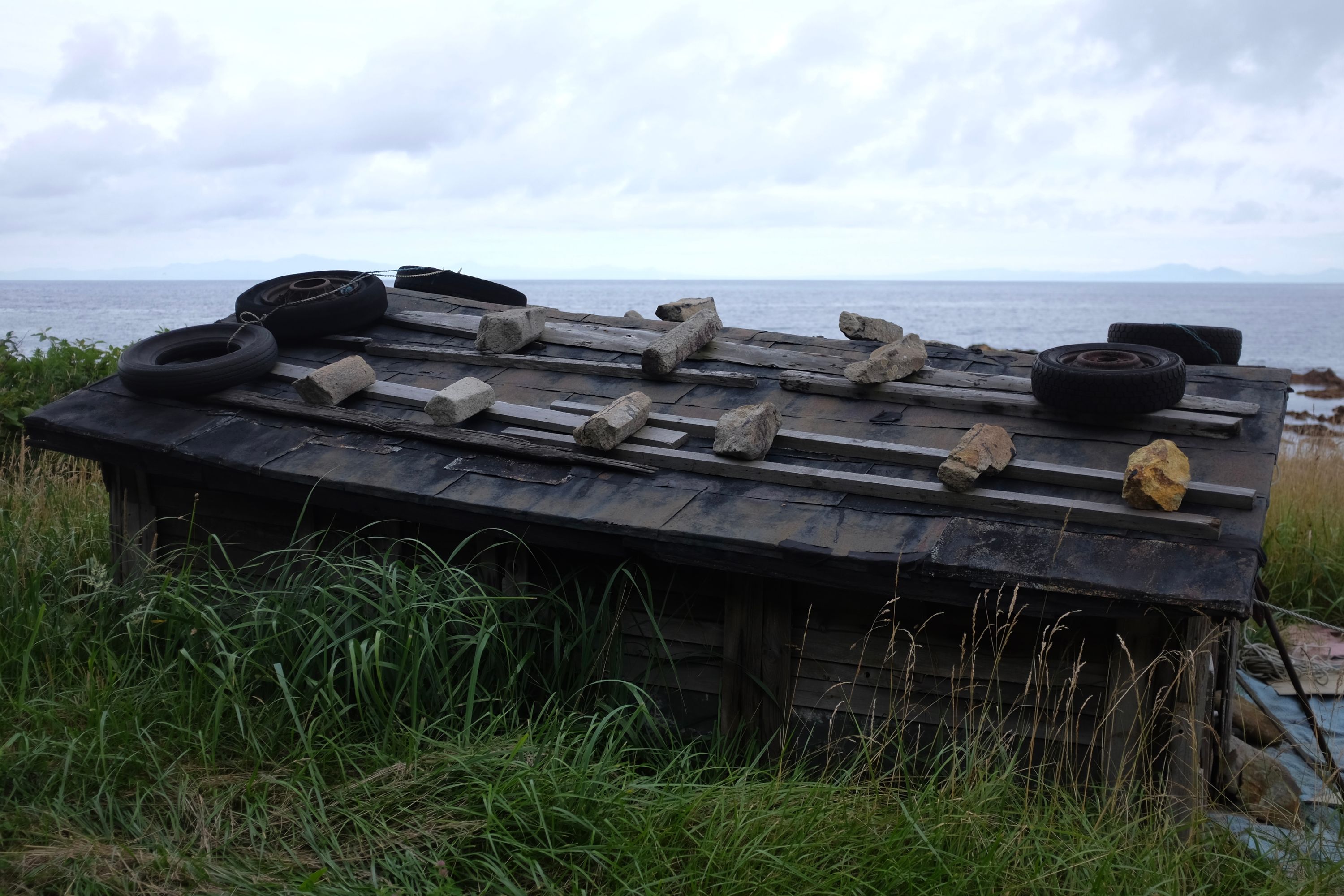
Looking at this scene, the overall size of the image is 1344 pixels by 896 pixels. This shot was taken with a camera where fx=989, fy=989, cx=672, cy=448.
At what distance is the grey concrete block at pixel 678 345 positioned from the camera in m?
6.20

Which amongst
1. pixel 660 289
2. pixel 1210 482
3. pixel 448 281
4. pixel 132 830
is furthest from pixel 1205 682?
pixel 660 289

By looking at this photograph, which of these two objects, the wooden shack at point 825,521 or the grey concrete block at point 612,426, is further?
the grey concrete block at point 612,426

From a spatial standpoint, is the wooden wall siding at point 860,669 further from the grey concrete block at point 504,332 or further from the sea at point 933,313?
the sea at point 933,313

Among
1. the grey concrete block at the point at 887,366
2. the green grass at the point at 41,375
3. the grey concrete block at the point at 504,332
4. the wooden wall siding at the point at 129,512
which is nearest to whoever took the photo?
the grey concrete block at the point at 887,366

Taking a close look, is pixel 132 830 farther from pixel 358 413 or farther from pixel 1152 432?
pixel 1152 432

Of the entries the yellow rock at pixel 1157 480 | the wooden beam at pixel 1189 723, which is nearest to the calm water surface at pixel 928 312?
the yellow rock at pixel 1157 480

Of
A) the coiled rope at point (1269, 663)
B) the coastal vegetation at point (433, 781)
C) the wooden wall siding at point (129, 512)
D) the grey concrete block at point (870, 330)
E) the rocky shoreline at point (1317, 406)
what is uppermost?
the grey concrete block at point (870, 330)

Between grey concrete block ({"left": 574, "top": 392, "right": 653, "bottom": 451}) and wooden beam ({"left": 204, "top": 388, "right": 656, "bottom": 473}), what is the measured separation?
7cm

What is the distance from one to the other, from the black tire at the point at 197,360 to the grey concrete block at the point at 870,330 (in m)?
4.01

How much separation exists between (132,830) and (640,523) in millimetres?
2299

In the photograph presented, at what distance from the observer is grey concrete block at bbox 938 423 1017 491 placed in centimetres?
452

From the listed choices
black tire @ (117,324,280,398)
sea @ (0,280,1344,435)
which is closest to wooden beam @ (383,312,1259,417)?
black tire @ (117,324,280,398)

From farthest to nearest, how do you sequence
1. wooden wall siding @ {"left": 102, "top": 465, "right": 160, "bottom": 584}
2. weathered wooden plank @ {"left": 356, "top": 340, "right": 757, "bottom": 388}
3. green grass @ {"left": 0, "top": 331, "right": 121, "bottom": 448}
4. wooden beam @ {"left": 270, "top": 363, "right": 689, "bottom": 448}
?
1. green grass @ {"left": 0, "top": 331, "right": 121, "bottom": 448}
2. wooden wall siding @ {"left": 102, "top": 465, "right": 160, "bottom": 584}
3. weathered wooden plank @ {"left": 356, "top": 340, "right": 757, "bottom": 388}
4. wooden beam @ {"left": 270, "top": 363, "right": 689, "bottom": 448}

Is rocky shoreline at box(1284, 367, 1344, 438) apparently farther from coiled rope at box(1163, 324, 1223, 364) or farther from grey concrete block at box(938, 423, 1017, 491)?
grey concrete block at box(938, 423, 1017, 491)
